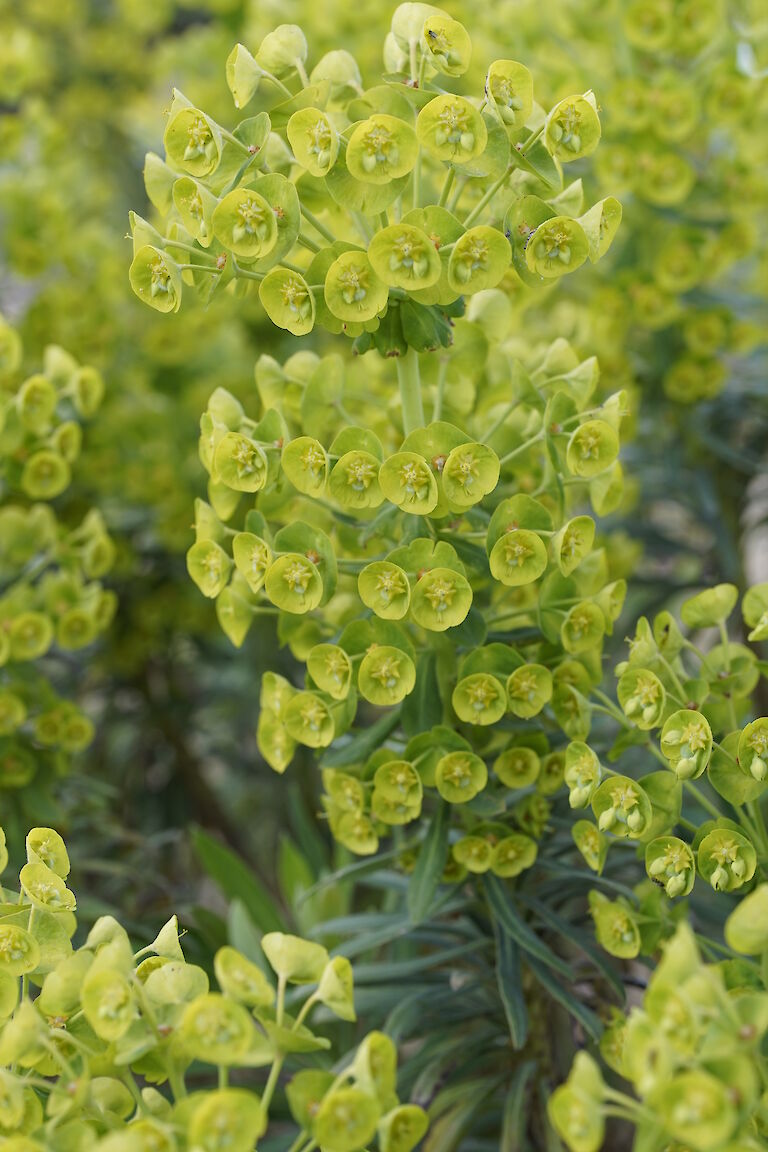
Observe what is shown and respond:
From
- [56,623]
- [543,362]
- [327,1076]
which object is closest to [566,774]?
[327,1076]

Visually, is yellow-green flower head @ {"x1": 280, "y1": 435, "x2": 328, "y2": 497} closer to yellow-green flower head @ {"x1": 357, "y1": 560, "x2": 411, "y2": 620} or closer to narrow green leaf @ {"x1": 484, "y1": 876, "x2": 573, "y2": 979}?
yellow-green flower head @ {"x1": 357, "y1": 560, "x2": 411, "y2": 620}

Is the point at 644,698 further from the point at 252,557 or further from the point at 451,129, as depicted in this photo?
the point at 451,129

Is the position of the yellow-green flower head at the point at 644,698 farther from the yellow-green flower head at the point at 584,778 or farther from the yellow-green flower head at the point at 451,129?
the yellow-green flower head at the point at 451,129

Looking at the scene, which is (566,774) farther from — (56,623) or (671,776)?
(56,623)

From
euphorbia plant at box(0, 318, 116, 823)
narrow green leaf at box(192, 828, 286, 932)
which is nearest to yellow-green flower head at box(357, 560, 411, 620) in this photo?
euphorbia plant at box(0, 318, 116, 823)

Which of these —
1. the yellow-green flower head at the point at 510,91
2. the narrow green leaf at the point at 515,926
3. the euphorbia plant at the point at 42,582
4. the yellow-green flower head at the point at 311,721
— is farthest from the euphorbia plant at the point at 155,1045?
the yellow-green flower head at the point at 510,91
